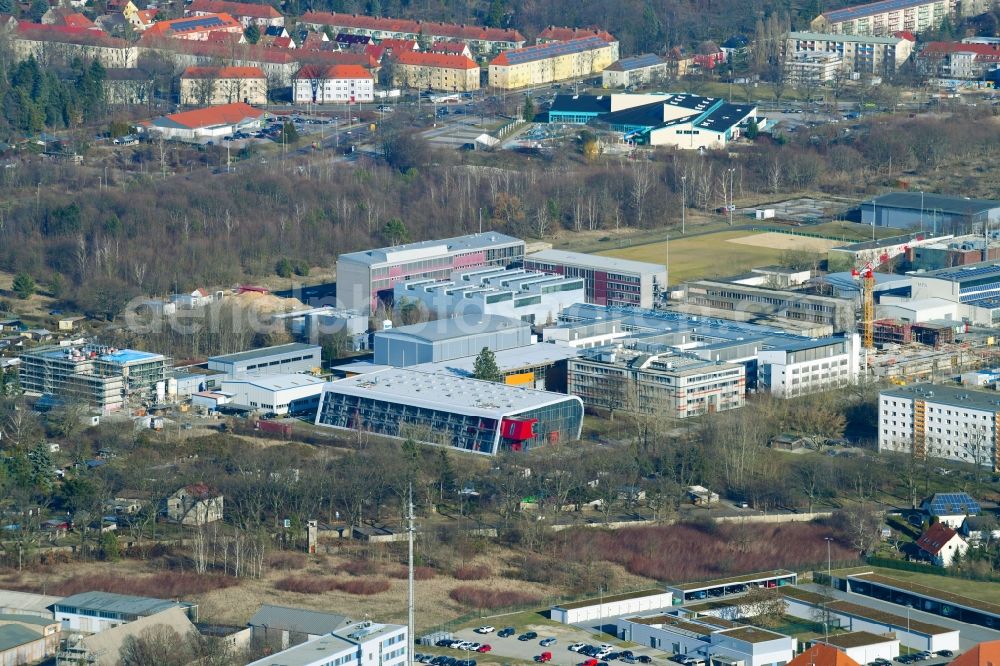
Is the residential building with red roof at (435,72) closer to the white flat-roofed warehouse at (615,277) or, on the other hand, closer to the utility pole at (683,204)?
the utility pole at (683,204)

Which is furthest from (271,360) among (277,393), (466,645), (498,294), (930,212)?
(930,212)

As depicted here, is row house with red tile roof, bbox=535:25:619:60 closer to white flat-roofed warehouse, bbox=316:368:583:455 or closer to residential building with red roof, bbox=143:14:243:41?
residential building with red roof, bbox=143:14:243:41

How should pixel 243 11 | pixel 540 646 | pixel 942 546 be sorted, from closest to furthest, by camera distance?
pixel 540 646 → pixel 942 546 → pixel 243 11

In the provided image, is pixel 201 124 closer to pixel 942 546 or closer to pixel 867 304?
pixel 867 304

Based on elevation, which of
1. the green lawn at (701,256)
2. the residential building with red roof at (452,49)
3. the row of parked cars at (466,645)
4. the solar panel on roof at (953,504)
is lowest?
the row of parked cars at (466,645)

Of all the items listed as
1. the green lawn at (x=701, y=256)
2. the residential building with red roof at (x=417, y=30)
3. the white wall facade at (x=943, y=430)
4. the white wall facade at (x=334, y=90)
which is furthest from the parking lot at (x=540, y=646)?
the residential building with red roof at (x=417, y=30)

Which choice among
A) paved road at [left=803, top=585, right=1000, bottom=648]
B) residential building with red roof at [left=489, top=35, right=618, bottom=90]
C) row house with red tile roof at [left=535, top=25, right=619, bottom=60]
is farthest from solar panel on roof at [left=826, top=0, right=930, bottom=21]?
paved road at [left=803, top=585, right=1000, bottom=648]
